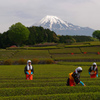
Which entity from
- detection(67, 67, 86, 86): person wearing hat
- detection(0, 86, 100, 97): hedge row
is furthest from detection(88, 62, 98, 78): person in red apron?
detection(0, 86, 100, 97): hedge row

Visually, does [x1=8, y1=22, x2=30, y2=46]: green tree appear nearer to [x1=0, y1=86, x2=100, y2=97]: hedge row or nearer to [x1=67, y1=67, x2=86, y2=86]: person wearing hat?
[x1=67, y1=67, x2=86, y2=86]: person wearing hat

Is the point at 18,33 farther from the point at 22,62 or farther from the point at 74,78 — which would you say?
the point at 74,78

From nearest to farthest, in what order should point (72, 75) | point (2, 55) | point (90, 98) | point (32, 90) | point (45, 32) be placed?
1. point (90, 98)
2. point (32, 90)
3. point (72, 75)
4. point (2, 55)
5. point (45, 32)

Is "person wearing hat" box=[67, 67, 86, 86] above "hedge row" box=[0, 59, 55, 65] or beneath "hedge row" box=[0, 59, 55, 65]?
above

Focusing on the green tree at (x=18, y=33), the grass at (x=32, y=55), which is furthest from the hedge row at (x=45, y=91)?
the green tree at (x=18, y=33)

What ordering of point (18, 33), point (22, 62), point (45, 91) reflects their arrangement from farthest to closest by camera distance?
1. point (18, 33)
2. point (22, 62)
3. point (45, 91)

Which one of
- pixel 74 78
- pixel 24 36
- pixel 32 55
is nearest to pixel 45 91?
pixel 74 78

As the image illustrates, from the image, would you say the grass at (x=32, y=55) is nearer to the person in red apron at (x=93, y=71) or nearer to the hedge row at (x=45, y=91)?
the person in red apron at (x=93, y=71)

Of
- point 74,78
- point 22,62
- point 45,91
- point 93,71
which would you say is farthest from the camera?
point 22,62

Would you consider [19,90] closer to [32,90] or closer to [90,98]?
[32,90]

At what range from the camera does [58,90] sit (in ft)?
31.3

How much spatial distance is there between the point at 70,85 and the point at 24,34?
97362 mm

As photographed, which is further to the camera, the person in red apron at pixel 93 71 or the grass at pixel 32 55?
the grass at pixel 32 55

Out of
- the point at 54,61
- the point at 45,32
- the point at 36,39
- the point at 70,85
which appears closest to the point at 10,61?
the point at 54,61
